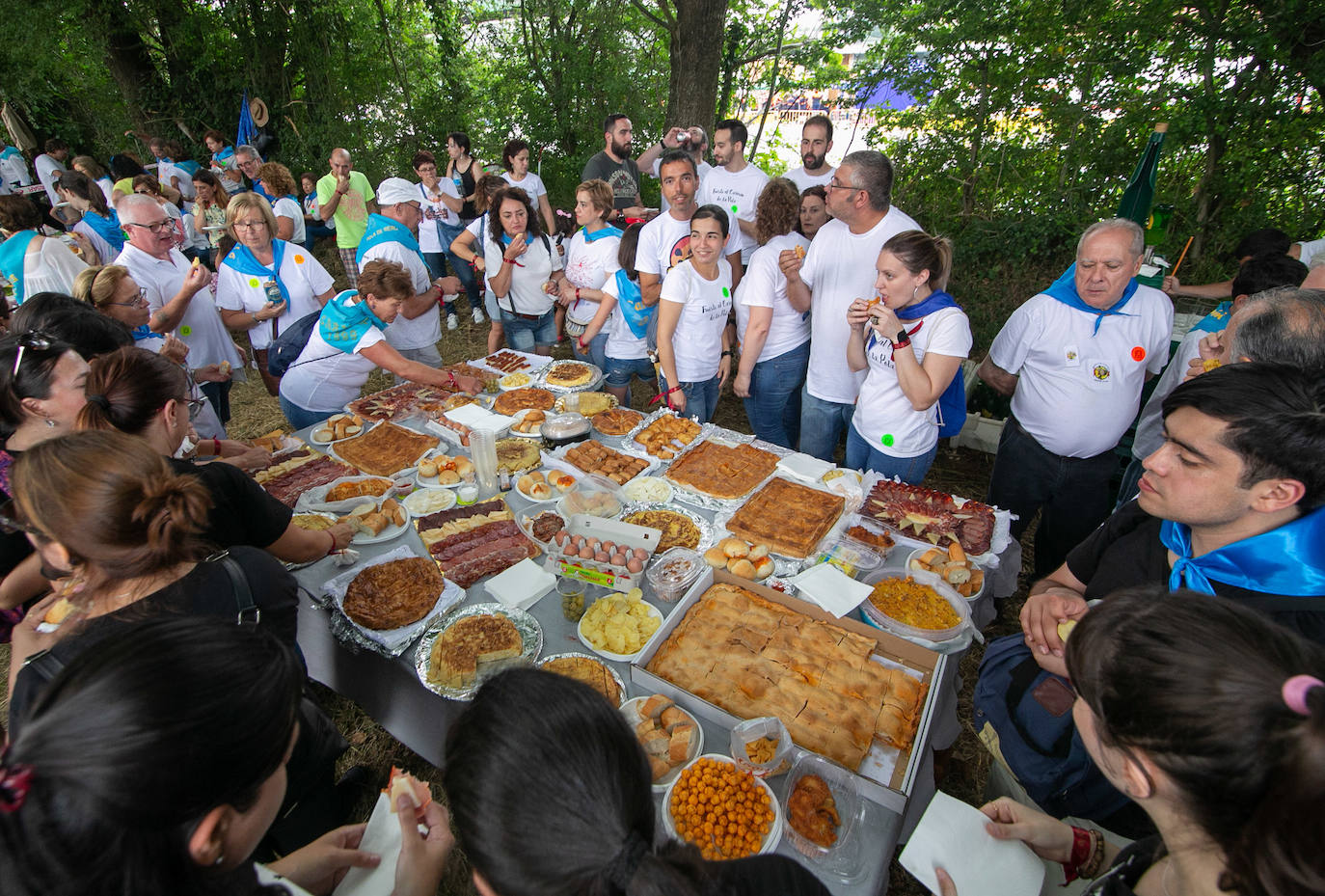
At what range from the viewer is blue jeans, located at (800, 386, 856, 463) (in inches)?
181

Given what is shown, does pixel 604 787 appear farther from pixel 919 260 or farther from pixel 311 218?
pixel 311 218

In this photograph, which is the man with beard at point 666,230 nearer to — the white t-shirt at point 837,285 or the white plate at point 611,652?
the white t-shirt at point 837,285

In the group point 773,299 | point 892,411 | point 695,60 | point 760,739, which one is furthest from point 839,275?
point 695,60

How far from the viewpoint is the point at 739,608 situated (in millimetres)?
2701

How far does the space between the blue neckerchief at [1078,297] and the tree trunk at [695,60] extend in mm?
7160

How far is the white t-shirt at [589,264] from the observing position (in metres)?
5.66

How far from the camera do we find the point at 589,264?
18.8 feet

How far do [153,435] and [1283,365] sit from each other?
173 inches

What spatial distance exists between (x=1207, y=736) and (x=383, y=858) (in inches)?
87.2

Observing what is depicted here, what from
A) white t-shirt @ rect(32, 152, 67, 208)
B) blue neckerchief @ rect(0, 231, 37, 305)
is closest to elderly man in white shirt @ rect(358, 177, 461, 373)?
blue neckerchief @ rect(0, 231, 37, 305)

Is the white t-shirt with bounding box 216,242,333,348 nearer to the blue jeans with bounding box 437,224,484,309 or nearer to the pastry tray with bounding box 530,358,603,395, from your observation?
the pastry tray with bounding box 530,358,603,395

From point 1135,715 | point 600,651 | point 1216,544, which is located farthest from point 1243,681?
point 600,651

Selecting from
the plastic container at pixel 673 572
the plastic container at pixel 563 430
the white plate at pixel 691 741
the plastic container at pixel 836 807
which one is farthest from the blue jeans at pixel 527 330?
the plastic container at pixel 836 807

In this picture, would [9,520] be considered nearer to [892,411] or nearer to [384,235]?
[384,235]
